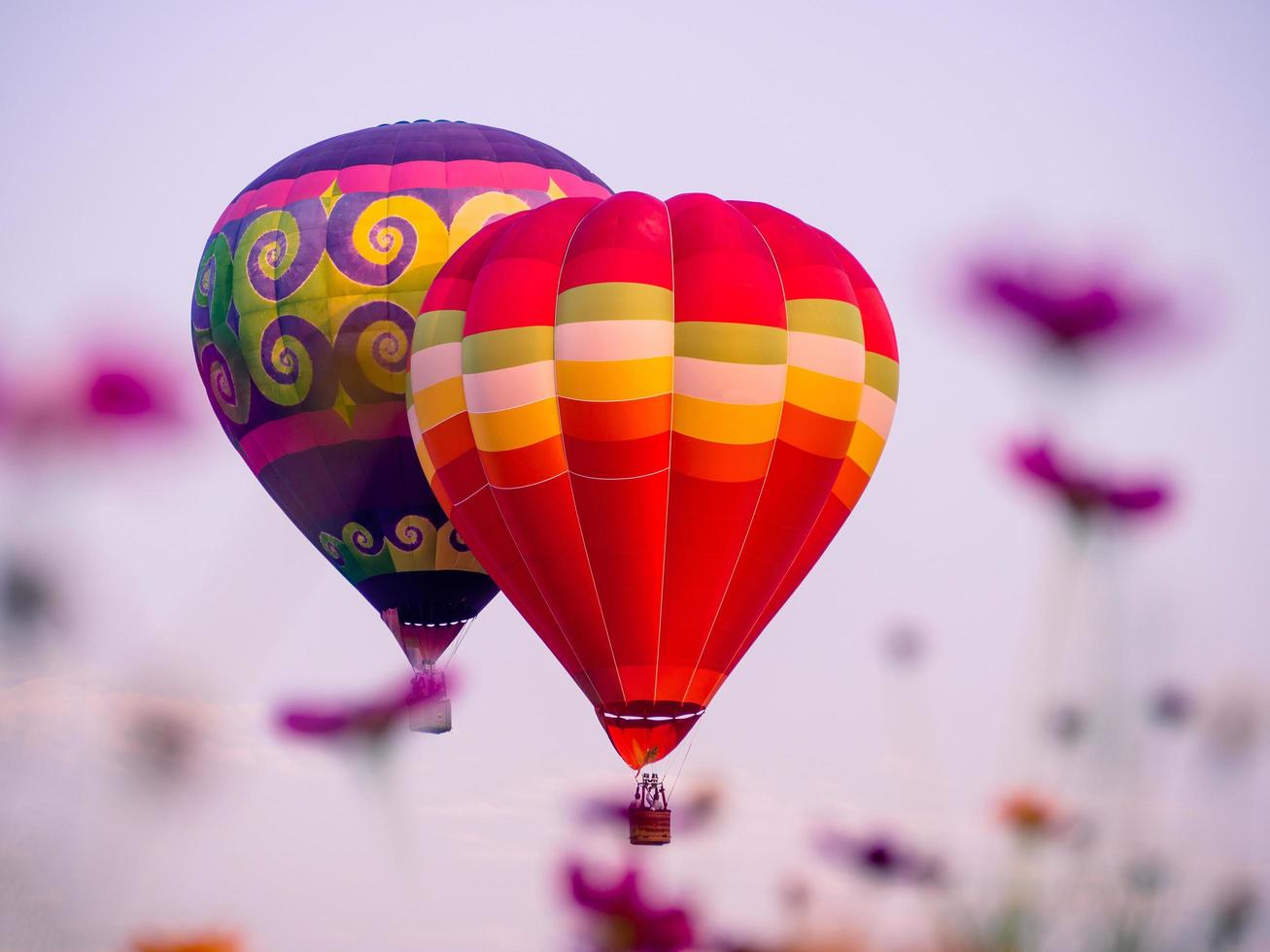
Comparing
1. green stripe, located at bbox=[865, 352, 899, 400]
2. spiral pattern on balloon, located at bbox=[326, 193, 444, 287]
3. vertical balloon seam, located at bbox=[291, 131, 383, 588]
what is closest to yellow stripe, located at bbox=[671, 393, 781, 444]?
green stripe, located at bbox=[865, 352, 899, 400]

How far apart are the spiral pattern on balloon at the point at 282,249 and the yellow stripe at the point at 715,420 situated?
17.8ft

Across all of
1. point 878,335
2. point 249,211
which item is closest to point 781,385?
point 878,335

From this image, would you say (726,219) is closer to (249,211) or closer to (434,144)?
(434,144)

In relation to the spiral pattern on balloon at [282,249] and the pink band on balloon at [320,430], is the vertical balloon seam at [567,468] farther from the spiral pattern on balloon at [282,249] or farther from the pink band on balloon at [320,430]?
the spiral pattern on balloon at [282,249]

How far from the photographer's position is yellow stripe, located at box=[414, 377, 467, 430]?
22078 mm

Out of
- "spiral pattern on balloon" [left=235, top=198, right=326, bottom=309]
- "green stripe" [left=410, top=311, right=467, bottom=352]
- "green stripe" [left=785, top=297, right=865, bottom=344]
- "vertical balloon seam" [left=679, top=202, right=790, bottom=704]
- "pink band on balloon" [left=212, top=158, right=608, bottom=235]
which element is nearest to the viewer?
"vertical balloon seam" [left=679, top=202, right=790, bottom=704]

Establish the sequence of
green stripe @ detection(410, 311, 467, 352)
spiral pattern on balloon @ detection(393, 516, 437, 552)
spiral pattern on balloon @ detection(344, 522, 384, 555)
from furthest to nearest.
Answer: spiral pattern on balloon @ detection(344, 522, 384, 555), spiral pattern on balloon @ detection(393, 516, 437, 552), green stripe @ detection(410, 311, 467, 352)

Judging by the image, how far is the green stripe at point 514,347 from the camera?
21469 mm

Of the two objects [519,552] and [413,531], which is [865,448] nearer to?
[519,552]

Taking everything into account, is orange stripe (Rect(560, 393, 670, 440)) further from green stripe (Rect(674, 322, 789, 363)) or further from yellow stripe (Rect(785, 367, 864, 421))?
yellow stripe (Rect(785, 367, 864, 421))

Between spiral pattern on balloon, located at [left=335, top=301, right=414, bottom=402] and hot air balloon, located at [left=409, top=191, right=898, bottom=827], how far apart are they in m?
1.63

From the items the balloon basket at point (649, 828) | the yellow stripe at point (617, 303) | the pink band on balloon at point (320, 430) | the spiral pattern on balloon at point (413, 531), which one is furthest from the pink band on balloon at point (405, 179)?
the balloon basket at point (649, 828)

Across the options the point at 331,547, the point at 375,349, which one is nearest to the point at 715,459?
the point at 375,349

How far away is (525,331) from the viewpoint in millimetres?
21531
